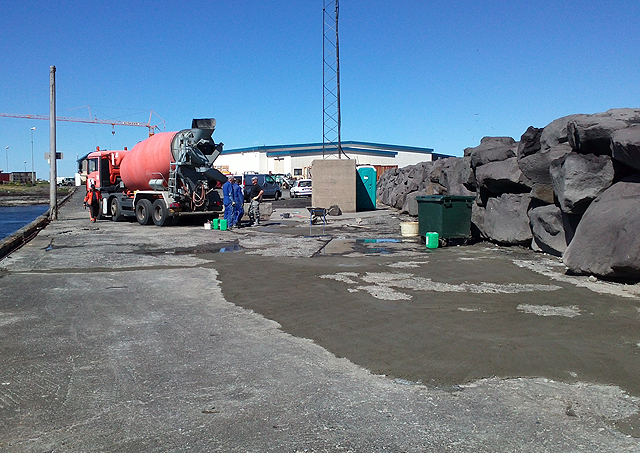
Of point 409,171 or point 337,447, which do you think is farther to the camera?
point 409,171

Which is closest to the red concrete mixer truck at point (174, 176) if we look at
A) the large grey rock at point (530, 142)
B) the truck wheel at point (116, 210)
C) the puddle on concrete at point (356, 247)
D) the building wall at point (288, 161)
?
the truck wheel at point (116, 210)

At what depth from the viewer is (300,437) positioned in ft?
13.4

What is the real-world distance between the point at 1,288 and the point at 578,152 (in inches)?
395

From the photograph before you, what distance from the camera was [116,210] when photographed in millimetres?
25078

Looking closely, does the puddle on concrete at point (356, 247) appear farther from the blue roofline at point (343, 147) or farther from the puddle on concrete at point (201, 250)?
the blue roofline at point (343, 147)

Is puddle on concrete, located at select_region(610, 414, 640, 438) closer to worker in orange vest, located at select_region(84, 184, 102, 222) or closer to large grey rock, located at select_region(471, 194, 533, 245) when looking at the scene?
large grey rock, located at select_region(471, 194, 533, 245)

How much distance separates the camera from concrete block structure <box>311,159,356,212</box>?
29.1 metres

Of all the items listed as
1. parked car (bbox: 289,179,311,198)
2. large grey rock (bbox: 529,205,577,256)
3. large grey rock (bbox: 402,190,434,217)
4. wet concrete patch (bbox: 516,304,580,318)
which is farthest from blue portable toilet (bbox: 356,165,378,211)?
wet concrete patch (bbox: 516,304,580,318)

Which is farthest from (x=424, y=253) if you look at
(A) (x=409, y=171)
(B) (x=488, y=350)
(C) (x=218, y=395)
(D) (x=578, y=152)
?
(A) (x=409, y=171)

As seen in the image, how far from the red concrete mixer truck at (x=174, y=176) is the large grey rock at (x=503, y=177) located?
1042 centimetres

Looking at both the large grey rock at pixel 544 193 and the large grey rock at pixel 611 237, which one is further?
the large grey rock at pixel 544 193

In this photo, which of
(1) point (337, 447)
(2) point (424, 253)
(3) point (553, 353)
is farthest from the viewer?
(2) point (424, 253)

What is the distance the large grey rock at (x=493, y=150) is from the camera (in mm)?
15156

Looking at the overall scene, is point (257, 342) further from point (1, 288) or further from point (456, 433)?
point (1, 288)
